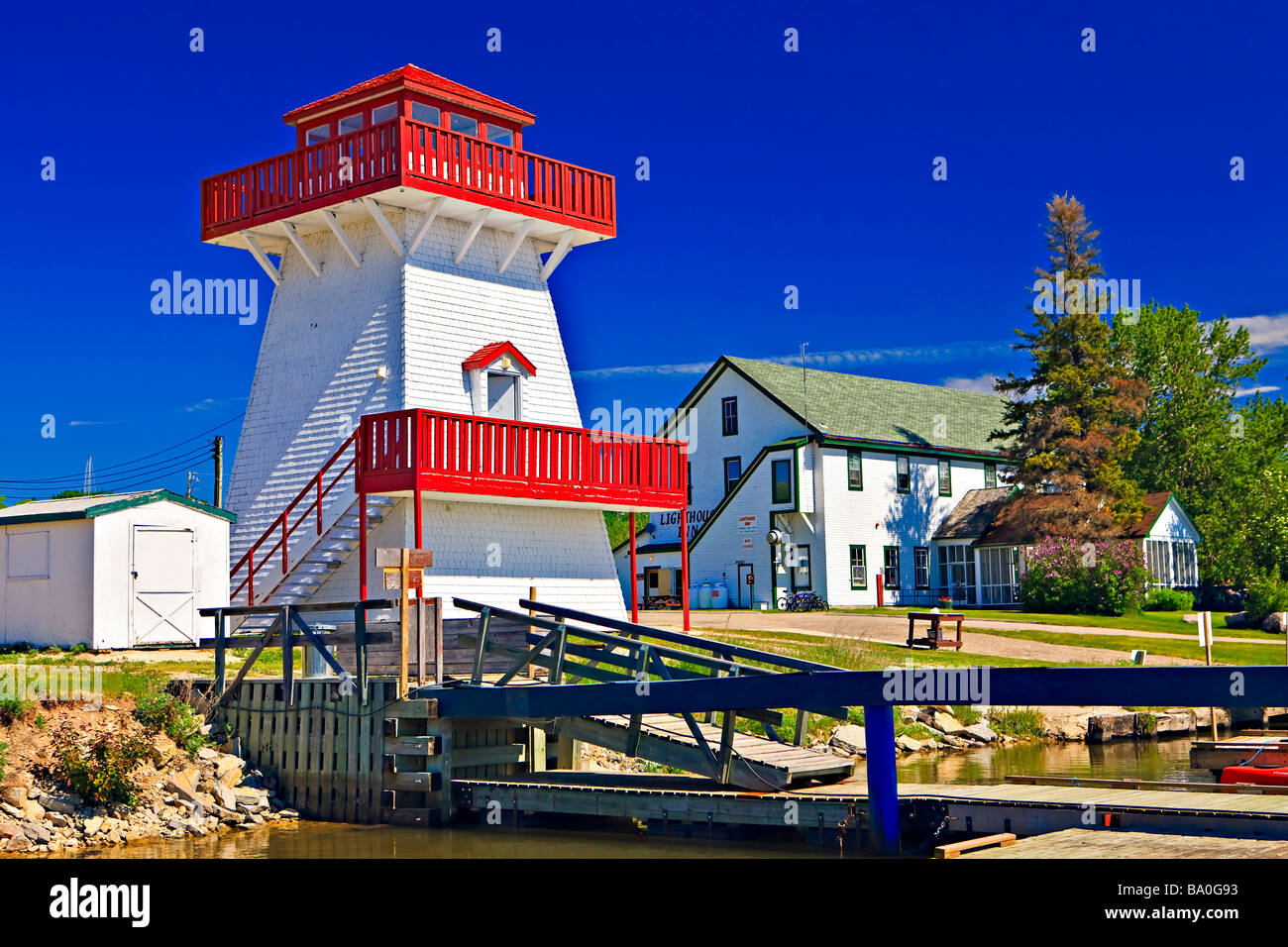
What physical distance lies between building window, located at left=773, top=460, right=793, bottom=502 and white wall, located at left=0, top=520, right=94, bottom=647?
99.5 ft

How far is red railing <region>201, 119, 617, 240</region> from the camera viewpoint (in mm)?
27000

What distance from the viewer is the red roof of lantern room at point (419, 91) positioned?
2783cm

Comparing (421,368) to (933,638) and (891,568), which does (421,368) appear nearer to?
(933,638)

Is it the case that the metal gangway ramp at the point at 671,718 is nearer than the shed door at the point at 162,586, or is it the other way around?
the metal gangway ramp at the point at 671,718

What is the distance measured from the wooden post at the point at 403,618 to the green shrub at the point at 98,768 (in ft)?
11.5

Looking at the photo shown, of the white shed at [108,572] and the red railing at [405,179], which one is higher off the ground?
the red railing at [405,179]

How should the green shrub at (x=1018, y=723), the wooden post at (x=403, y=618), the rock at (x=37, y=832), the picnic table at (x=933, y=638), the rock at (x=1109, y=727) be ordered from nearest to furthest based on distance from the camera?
the rock at (x=37, y=832)
the wooden post at (x=403, y=618)
the green shrub at (x=1018, y=723)
the rock at (x=1109, y=727)
the picnic table at (x=933, y=638)

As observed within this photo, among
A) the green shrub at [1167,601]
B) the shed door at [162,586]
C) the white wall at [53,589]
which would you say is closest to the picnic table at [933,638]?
the shed door at [162,586]

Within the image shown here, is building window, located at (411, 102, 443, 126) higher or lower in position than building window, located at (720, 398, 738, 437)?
higher

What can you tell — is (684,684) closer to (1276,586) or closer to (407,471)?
(407,471)

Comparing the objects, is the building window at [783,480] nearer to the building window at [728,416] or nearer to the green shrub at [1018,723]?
the building window at [728,416]

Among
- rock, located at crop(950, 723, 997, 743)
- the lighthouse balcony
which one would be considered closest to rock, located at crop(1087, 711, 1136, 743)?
rock, located at crop(950, 723, 997, 743)

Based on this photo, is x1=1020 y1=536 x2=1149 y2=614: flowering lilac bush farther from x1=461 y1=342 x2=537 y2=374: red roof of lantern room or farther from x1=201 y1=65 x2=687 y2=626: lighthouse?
x1=461 y1=342 x2=537 y2=374: red roof of lantern room

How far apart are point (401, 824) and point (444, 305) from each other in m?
13.1
